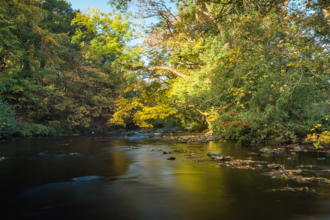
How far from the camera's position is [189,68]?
19.7 m

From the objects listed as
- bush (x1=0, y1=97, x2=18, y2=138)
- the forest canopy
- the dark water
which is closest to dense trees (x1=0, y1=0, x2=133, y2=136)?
the forest canopy

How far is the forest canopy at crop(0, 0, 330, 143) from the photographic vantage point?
7492 millimetres

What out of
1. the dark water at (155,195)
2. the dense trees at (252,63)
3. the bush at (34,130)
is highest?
the dense trees at (252,63)

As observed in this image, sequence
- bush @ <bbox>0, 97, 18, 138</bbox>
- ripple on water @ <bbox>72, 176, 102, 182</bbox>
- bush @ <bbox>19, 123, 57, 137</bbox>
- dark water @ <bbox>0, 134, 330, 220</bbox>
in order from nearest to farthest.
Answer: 1. dark water @ <bbox>0, 134, 330, 220</bbox>
2. ripple on water @ <bbox>72, 176, 102, 182</bbox>
3. bush @ <bbox>0, 97, 18, 138</bbox>
4. bush @ <bbox>19, 123, 57, 137</bbox>

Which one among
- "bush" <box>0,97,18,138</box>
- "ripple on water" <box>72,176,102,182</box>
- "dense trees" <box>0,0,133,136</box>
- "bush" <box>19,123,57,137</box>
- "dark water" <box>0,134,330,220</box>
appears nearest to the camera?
"dark water" <box>0,134,330,220</box>

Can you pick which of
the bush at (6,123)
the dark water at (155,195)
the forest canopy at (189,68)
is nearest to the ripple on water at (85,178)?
the dark water at (155,195)

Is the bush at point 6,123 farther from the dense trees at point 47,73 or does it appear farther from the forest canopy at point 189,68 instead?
the dense trees at point 47,73

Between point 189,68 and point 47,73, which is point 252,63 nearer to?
point 189,68

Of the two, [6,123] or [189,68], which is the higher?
[189,68]

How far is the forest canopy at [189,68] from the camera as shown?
749 cm

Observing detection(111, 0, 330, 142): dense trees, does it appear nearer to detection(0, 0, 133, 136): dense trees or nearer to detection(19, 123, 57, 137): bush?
detection(0, 0, 133, 136): dense trees

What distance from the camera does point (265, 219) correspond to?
3096mm

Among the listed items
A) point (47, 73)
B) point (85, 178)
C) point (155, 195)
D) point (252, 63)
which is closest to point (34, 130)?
point (47, 73)

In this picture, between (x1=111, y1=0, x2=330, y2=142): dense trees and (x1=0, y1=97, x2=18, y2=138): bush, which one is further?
(x1=0, y1=97, x2=18, y2=138): bush
